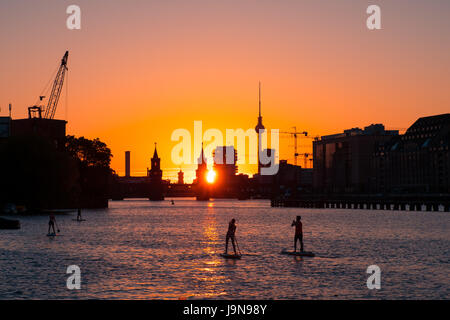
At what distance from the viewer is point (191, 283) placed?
37000mm

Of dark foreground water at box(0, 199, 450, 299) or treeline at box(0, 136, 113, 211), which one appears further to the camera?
treeline at box(0, 136, 113, 211)

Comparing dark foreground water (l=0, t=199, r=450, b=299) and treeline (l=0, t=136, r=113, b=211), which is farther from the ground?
treeline (l=0, t=136, r=113, b=211)

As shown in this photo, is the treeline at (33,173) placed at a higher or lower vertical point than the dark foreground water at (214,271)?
higher

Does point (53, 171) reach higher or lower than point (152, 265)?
higher

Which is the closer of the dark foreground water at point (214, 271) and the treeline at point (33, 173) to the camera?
the dark foreground water at point (214, 271)

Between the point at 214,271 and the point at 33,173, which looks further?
the point at 33,173

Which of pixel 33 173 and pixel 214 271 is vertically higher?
pixel 33 173

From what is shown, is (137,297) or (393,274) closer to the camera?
(137,297)
